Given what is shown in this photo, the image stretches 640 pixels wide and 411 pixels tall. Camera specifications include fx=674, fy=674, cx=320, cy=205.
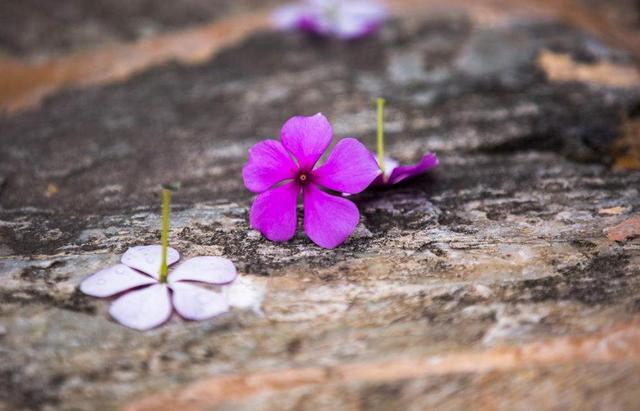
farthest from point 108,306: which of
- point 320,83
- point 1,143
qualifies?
point 320,83

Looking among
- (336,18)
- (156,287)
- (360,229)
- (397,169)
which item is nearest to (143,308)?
(156,287)

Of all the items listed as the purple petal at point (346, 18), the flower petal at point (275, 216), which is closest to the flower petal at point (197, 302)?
the flower petal at point (275, 216)

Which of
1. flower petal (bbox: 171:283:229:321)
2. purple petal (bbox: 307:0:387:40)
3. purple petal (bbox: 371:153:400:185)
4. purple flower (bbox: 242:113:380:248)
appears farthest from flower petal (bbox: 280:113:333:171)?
purple petal (bbox: 307:0:387:40)

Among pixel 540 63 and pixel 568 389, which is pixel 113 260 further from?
pixel 540 63

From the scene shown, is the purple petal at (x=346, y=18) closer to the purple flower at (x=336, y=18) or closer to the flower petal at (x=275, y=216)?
the purple flower at (x=336, y=18)

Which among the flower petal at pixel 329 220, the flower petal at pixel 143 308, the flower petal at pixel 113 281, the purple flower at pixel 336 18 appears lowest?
the flower petal at pixel 143 308

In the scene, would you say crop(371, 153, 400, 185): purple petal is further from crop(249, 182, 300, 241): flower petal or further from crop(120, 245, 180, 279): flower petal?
crop(120, 245, 180, 279): flower petal
